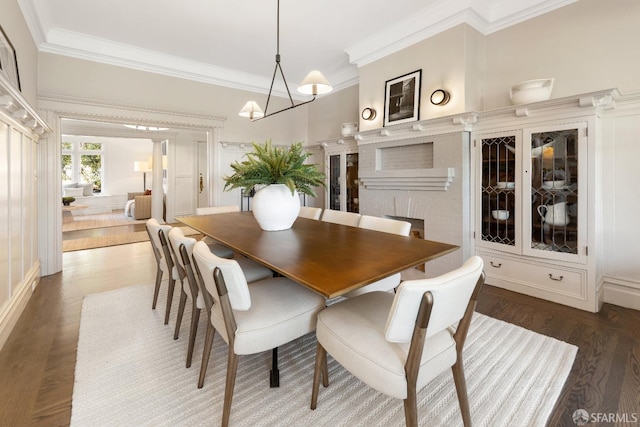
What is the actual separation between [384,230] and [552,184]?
1775 millimetres

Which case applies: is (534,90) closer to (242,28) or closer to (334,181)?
(334,181)

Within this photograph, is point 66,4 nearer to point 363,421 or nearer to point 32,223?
point 32,223

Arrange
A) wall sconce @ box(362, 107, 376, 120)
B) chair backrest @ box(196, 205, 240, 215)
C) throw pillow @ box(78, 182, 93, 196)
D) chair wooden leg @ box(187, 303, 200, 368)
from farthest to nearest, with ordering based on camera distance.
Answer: throw pillow @ box(78, 182, 93, 196)
wall sconce @ box(362, 107, 376, 120)
chair backrest @ box(196, 205, 240, 215)
chair wooden leg @ box(187, 303, 200, 368)

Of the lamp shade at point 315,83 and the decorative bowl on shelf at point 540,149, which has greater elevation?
the lamp shade at point 315,83

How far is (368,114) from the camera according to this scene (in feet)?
13.5

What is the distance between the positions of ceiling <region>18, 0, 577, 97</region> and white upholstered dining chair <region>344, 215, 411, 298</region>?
2.33 m

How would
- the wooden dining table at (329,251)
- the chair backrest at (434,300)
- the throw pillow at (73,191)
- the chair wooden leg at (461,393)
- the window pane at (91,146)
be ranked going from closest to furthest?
1. the chair backrest at (434,300)
2. the wooden dining table at (329,251)
3. the chair wooden leg at (461,393)
4. the throw pillow at (73,191)
5. the window pane at (91,146)

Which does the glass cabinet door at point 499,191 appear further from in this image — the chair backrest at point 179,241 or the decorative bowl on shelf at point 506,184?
the chair backrest at point 179,241

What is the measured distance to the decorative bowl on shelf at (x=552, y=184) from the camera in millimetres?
2725

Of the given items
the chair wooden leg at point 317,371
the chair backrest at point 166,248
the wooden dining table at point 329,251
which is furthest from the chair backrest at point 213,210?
the chair wooden leg at point 317,371

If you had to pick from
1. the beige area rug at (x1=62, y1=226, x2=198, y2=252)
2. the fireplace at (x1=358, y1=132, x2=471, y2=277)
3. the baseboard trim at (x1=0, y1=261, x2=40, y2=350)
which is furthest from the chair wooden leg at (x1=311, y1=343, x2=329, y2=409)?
the beige area rug at (x1=62, y1=226, x2=198, y2=252)

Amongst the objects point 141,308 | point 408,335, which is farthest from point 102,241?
point 408,335

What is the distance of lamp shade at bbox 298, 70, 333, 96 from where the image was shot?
2.32 metres
